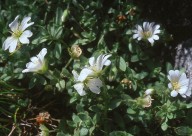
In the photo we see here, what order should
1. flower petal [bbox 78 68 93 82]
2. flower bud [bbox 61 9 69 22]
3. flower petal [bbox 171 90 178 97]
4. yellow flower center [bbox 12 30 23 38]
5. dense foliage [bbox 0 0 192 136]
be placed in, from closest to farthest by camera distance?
flower petal [bbox 78 68 93 82], flower petal [bbox 171 90 178 97], dense foliage [bbox 0 0 192 136], yellow flower center [bbox 12 30 23 38], flower bud [bbox 61 9 69 22]

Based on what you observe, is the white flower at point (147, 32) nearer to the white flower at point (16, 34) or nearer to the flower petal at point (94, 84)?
the flower petal at point (94, 84)

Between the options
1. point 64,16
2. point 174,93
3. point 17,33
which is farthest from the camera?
point 64,16

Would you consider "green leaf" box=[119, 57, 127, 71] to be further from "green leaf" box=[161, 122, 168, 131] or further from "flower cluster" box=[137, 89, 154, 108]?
"green leaf" box=[161, 122, 168, 131]

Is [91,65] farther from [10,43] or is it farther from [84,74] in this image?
[10,43]

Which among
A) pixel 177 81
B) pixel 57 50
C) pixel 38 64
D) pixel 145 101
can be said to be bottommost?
pixel 145 101

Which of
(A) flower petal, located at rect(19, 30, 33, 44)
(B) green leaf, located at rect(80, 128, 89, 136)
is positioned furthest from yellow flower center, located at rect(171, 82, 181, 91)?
(A) flower petal, located at rect(19, 30, 33, 44)

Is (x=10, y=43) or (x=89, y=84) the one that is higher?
(x=10, y=43)

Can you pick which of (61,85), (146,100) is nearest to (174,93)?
(146,100)
